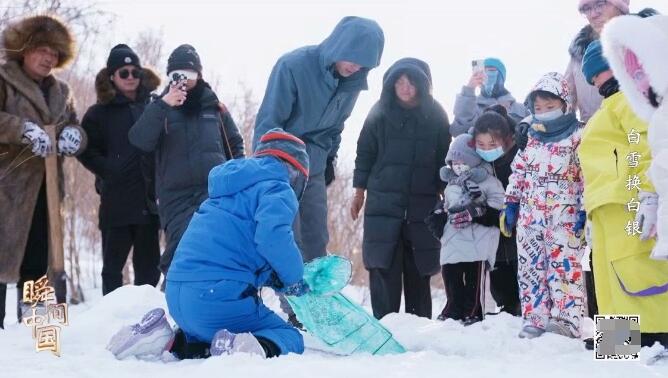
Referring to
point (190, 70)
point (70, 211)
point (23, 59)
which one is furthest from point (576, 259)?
point (70, 211)

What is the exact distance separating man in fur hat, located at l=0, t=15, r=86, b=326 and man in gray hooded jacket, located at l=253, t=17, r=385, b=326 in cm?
149

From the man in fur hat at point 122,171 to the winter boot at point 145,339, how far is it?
200 centimetres

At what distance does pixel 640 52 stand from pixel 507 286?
249 centimetres

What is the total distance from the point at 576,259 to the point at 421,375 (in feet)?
5.95

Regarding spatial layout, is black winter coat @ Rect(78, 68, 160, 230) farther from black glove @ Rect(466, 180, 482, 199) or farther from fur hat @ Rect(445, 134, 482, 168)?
black glove @ Rect(466, 180, 482, 199)

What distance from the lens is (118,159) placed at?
20.4 ft

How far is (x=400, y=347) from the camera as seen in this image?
4336mm

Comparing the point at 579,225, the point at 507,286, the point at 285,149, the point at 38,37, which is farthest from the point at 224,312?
the point at 38,37

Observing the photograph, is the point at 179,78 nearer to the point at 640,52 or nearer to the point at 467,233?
the point at 467,233

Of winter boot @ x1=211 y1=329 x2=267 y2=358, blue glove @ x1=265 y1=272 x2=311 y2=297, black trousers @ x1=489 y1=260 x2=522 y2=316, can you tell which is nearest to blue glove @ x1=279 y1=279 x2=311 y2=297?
blue glove @ x1=265 y1=272 x2=311 y2=297

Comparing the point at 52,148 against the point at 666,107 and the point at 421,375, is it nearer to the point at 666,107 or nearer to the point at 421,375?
the point at 421,375

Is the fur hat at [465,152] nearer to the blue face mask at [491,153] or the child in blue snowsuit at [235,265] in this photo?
the blue face mask at [491,153]

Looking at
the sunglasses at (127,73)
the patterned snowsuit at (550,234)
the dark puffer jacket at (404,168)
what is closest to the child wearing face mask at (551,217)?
the patterned snowsuit at (550,234)

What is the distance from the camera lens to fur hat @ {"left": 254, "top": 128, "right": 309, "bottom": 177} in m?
4.33
